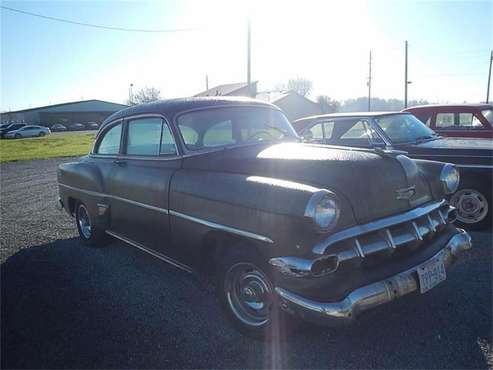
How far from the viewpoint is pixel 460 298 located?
128 inches

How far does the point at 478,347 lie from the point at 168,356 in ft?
7.02

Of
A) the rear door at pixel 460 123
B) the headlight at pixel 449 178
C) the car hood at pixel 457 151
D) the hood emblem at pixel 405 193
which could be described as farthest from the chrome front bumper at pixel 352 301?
the rear door at pixel 460 123

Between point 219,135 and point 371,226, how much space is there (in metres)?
1.74

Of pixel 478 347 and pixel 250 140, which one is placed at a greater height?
pixel 250 140

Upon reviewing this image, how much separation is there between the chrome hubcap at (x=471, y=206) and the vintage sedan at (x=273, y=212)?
1927 mm

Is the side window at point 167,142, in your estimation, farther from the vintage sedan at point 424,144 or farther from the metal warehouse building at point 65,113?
the metal warehouse building at point 65,113

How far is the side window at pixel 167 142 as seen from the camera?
11.6ft

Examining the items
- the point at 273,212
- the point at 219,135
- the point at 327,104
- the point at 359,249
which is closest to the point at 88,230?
the point at 219,135

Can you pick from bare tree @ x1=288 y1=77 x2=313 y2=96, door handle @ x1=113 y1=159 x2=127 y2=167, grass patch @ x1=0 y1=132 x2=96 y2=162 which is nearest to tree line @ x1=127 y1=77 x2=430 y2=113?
bare tree @ x1=288 y1=77 x2=313 y2=96

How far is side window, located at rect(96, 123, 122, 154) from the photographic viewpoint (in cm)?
433

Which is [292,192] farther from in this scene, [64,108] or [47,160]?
[64,108]

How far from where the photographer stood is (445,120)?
308 inches

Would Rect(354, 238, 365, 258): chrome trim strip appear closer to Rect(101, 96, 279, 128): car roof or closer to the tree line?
Rect(101, 96, 279, 128): car roof

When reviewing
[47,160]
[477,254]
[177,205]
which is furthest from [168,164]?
[47,160]
